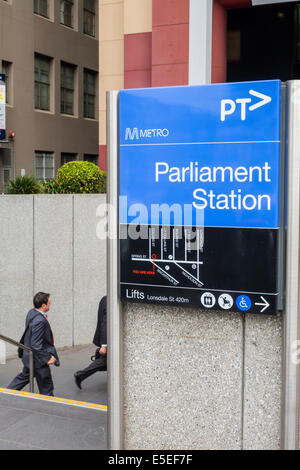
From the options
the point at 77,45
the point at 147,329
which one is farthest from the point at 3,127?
the point at 147,329

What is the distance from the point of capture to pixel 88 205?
13.2m

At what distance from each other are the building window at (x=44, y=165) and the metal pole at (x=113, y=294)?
980 inches

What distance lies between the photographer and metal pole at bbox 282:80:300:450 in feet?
12.0

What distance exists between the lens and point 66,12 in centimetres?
2958

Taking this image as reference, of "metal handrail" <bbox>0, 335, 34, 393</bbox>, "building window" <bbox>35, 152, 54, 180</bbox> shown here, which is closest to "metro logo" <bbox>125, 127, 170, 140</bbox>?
A: "metal handrail" <bbox>0, 335, 34, 393</bbox>

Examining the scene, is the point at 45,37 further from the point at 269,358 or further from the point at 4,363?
the point at 269,358

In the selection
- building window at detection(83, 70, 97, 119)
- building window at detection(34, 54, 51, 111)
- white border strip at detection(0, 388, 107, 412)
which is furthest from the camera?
building window at detection(83, 70, 97, 119)

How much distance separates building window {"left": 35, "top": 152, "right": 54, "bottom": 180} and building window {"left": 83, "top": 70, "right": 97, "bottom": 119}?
3.92m

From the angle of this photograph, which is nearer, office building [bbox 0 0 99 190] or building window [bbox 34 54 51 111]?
office building [bbox 0 0 99 190]

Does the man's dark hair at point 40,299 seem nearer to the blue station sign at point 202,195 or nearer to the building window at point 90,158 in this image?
the blue station sign at point 202,195

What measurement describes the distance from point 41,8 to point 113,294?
26.3 meters

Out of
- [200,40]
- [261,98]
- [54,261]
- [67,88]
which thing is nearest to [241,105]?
[261,98]

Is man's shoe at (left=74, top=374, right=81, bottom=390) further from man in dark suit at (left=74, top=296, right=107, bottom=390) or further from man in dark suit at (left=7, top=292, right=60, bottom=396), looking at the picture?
man in dark suit at (left=7, top=292, right=60, bottom=396)
